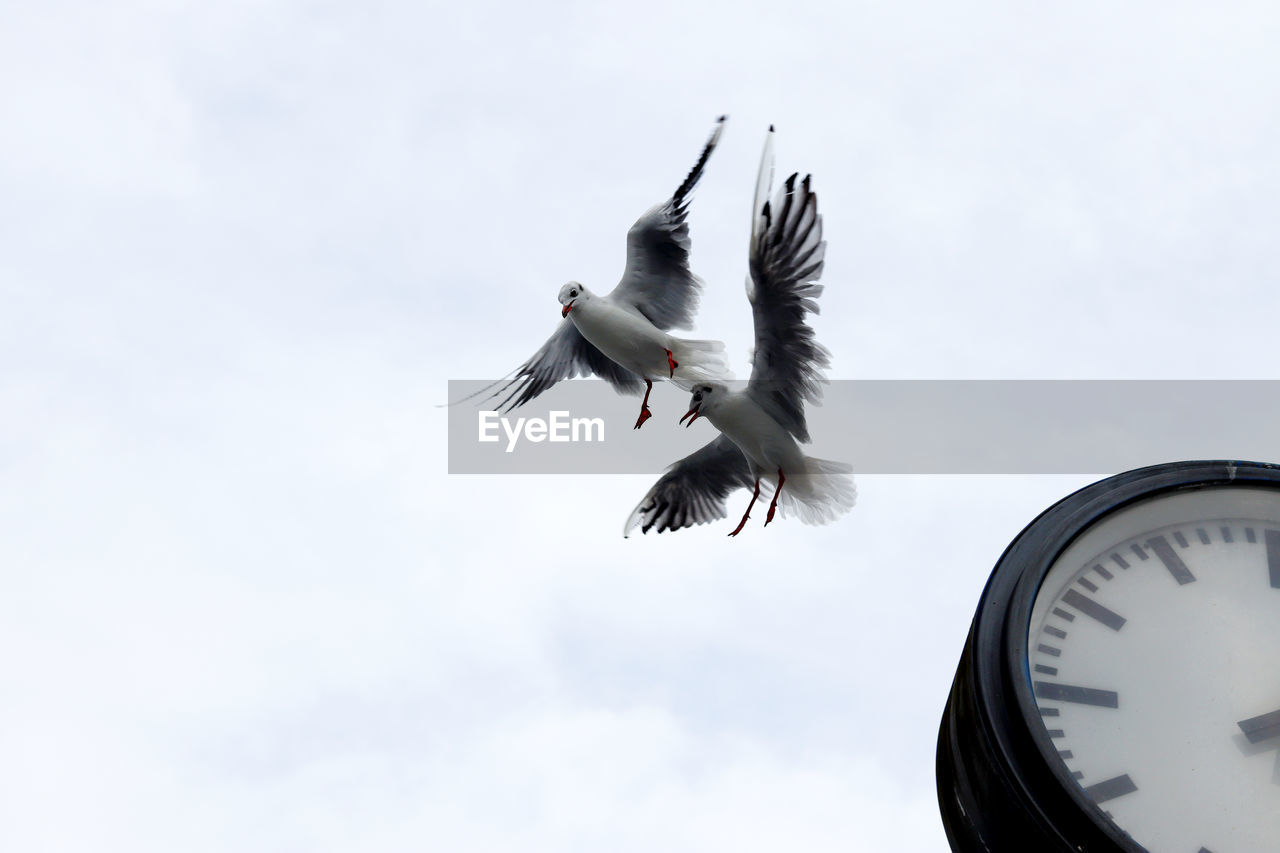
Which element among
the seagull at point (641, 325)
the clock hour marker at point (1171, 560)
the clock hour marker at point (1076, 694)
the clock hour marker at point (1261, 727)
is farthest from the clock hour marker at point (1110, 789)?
the seagull at point (641, 325)

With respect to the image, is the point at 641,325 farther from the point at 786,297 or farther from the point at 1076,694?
the point at 1076,694

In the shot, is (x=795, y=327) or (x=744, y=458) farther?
(x=744, y=458)

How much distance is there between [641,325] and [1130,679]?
3959 millimetres

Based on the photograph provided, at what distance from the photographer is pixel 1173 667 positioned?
14.4 feet

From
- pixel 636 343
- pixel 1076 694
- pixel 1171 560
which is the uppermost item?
pixel 636 343

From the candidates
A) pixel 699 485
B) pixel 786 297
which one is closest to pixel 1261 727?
pixel 786 297

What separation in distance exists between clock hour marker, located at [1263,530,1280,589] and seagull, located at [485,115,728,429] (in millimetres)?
3269

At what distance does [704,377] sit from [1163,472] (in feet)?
10.3

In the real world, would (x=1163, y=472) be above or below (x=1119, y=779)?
above

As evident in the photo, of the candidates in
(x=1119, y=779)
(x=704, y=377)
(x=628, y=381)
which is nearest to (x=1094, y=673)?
(x=1119, y=779)

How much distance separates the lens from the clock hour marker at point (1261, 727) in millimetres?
4184

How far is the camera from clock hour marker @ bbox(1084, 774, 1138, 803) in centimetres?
402

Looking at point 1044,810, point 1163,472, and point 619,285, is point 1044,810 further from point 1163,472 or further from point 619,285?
point 619,285

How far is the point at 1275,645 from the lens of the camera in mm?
4426
